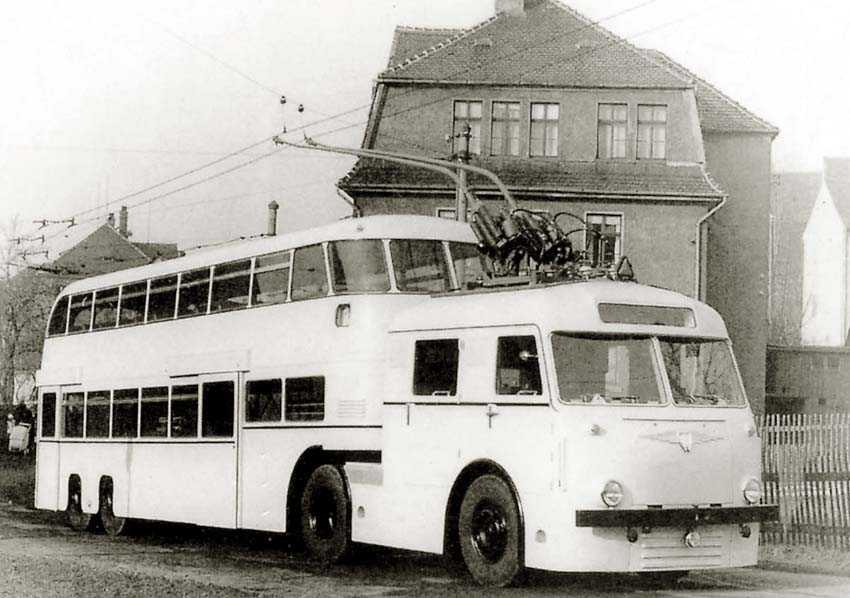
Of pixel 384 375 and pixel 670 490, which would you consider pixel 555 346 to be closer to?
pixel 670 490

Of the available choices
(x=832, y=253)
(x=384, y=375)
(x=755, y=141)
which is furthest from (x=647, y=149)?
(x=384, y=375)

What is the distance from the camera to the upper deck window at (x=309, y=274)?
51.7 feet

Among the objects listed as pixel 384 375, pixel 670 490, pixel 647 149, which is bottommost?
pixel 670 490

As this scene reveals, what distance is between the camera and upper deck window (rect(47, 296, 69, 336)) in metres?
23.4

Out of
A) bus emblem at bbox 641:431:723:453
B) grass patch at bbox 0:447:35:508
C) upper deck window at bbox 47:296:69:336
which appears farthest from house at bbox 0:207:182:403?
bus emblem at bbox 641:431:723:453

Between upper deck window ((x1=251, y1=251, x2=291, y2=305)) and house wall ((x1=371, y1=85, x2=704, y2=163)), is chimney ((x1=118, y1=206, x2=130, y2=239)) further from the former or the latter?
upper deck window ((x1=251, y1=251, x2=291, y2=305))

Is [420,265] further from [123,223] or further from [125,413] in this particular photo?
[123,223]

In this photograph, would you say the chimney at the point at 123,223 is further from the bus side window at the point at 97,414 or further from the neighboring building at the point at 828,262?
the bus side window at the point at 97,414

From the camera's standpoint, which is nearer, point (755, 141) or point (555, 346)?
point (555, 346)

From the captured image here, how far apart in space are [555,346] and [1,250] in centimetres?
3981

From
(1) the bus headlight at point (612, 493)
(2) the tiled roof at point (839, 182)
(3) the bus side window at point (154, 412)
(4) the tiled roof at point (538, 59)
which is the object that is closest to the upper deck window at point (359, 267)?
(1) the bus headlight at point (612, 493)

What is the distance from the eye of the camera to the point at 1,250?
1901 inches

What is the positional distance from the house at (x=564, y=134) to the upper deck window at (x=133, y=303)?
1826cm

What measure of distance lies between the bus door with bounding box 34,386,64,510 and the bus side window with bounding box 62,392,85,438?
0.80ft
